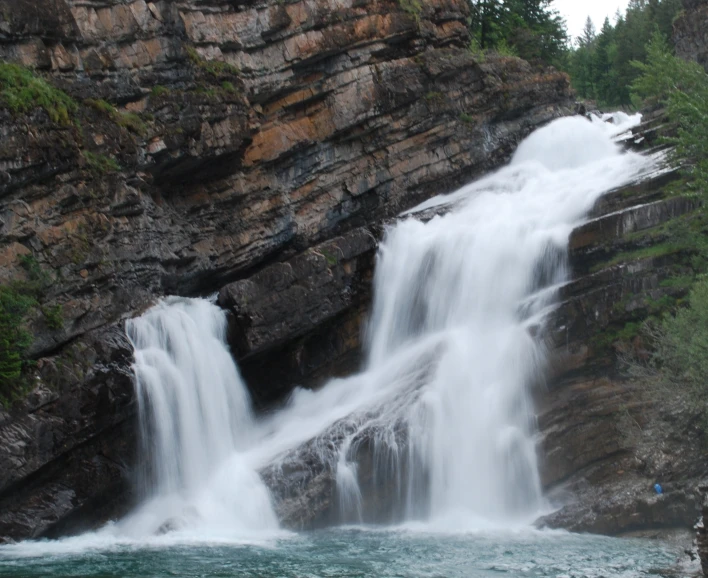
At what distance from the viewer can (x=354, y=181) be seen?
3275cm

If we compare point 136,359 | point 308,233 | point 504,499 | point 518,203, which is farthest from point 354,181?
point 504,499

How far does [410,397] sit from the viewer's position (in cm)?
2480

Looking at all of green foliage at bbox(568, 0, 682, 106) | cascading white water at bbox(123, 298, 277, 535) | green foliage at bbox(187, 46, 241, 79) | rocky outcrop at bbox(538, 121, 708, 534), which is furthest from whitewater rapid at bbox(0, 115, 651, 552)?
green foliage at bbox(568, 0, 682, 106)

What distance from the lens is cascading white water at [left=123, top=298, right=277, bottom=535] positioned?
22844mm

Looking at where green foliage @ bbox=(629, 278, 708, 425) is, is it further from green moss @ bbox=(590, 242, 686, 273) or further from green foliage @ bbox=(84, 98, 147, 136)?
green foliage @ bbox=(84, 98, 147, 136)

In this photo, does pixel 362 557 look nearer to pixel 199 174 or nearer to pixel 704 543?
pixel 704 543

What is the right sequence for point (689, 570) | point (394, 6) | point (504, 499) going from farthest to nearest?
point (394, 6) < point (504, 499) < point (689, 570)

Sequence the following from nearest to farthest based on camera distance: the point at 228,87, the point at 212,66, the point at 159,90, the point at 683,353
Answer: the point at 683,353 → the point at 159,90 → the point at 228,87 → the point at 212,66

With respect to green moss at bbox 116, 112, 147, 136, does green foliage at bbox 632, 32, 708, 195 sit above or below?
below

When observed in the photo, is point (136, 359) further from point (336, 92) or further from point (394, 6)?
point (394, 6)

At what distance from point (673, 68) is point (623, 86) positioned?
973 inches

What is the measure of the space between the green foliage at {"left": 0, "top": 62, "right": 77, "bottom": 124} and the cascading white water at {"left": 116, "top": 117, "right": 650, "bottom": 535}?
704 cm

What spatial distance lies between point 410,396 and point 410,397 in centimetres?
4

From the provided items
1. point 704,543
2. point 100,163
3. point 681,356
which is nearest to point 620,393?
point 681,356
